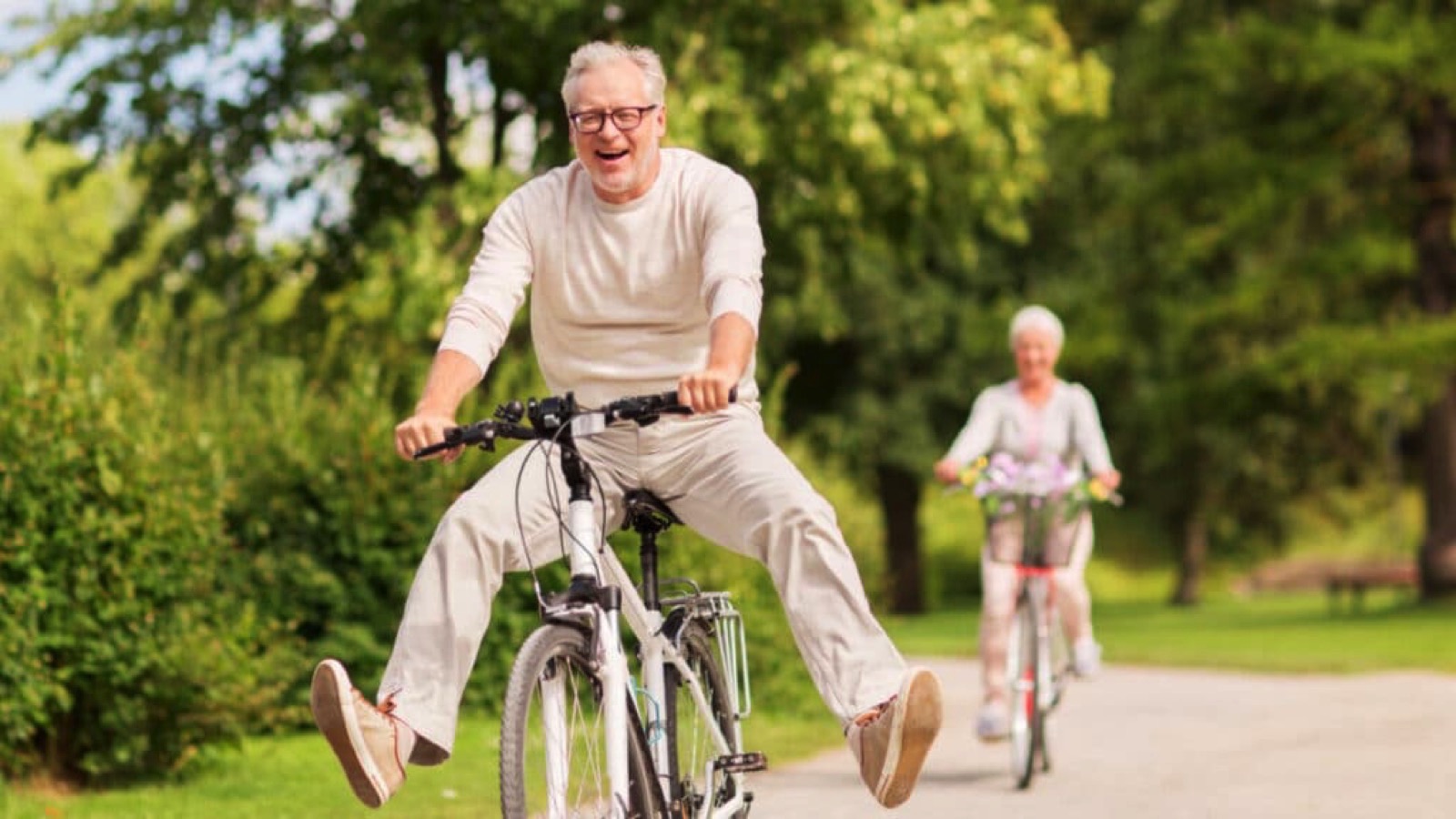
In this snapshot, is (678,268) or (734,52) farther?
(734,52)

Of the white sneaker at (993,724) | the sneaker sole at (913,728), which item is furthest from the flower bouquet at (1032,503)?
the sneaker sole at (913,728)

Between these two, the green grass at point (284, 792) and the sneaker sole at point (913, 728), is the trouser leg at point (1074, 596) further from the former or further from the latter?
the sneaker sole at point (913, 728)

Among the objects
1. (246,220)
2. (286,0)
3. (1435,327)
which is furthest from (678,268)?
(1435,327)

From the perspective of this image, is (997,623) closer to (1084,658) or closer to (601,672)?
(1084,658)

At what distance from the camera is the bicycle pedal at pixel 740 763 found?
5723 mm

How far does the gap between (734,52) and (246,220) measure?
16.3ft

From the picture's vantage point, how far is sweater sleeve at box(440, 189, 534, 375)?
5.21 m

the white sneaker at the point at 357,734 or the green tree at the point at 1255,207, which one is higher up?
the green tree at the point at 1255,207

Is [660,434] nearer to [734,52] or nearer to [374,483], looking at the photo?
[374,483]

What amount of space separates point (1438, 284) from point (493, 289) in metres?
24.5

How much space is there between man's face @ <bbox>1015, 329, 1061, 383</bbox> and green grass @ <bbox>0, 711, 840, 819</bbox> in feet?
7.11

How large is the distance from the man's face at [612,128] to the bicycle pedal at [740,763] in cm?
143

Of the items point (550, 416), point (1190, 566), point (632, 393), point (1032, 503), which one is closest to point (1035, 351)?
point (1032, 503)

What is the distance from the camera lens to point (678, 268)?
17.7 feet
